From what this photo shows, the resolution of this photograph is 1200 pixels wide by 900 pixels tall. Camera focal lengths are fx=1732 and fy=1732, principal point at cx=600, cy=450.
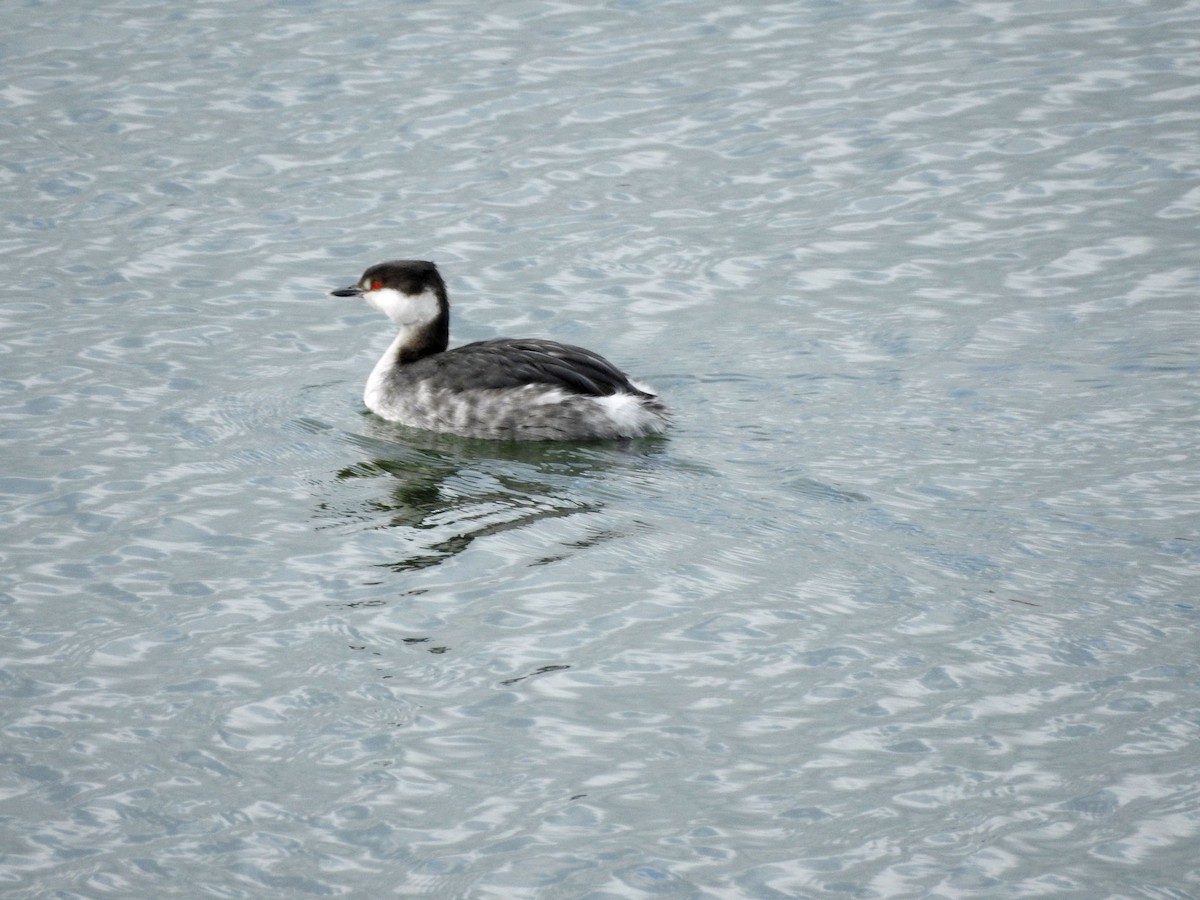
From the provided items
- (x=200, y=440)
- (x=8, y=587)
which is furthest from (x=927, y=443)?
(x=8, y=587)

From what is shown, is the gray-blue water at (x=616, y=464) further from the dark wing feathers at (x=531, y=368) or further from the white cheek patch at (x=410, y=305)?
the white cheek patch at (x=410, y=305)

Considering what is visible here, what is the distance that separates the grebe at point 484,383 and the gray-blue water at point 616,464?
236mm

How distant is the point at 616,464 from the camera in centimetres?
1007

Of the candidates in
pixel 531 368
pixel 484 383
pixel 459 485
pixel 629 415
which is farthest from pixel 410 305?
pixel 629 415

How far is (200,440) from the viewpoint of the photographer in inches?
417

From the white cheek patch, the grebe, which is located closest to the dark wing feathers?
the grebe

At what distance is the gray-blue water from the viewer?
266 inches

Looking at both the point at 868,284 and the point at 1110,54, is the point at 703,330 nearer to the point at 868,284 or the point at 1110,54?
the point at 868,284

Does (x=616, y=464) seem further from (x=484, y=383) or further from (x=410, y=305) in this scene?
(x=410, y=305)

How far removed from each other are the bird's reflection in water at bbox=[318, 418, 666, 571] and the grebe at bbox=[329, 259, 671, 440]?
0.11 meters

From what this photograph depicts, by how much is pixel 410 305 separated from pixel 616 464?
2160mm

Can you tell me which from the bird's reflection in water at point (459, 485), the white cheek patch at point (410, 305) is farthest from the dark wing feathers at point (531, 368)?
the white cheek patch at point (410, 305)

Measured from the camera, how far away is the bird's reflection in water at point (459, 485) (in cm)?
931

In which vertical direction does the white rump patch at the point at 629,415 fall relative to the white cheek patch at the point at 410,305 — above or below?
below
